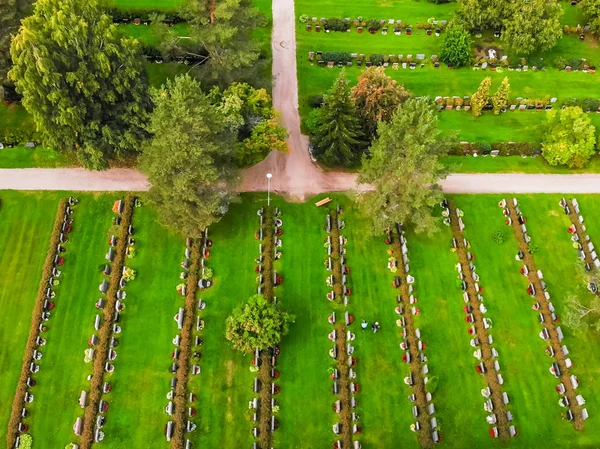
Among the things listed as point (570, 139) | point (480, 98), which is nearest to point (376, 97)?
point (480, 98)

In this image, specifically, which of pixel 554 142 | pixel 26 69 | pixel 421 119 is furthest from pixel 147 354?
pixel 554 142

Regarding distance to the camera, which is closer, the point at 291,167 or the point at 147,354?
the point at 147,354

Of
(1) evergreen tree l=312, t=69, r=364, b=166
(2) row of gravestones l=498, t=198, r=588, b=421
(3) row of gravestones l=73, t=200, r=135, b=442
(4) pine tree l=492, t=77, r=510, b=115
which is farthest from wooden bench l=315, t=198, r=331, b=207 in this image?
(4) pine tree l=492, t=77, r=510, b=115

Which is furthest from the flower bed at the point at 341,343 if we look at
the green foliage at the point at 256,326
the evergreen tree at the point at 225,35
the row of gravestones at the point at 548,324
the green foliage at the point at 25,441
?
the green foliage at the point at 25,441

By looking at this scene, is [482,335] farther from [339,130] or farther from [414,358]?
[339,130]

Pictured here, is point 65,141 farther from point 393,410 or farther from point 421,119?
point 393,410

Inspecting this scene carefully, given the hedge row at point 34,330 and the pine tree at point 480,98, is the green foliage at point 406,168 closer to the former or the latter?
the pine tree at point 480,98
